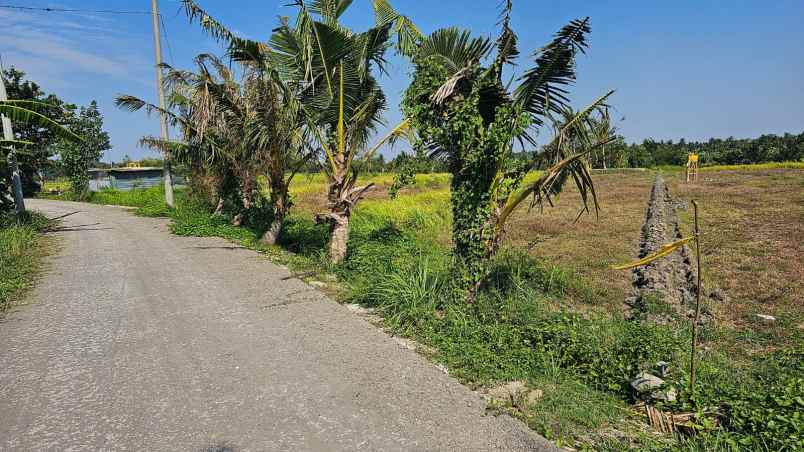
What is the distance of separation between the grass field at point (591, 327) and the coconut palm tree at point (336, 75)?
45.5 inches

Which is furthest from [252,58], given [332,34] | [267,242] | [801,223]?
[801,223]

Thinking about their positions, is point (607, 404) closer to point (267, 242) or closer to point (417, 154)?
point (417, 154)

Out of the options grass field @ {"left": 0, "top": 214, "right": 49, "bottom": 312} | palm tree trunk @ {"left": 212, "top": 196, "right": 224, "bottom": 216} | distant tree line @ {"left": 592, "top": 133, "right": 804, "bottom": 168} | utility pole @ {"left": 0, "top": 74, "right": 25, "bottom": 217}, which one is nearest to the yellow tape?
grass field @ {"left": 0, "top": 214, "right": 49, "bottom": 312}

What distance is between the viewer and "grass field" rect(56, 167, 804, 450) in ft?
9.96

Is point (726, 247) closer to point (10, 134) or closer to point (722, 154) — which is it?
point (10, 134)

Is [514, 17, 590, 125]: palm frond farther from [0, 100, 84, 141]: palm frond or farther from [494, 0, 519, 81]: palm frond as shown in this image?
[0, 100, 84, 141]: palm frond

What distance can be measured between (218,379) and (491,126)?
3.76 m

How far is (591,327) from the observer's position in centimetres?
433

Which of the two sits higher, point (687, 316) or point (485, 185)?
point (485, 185)

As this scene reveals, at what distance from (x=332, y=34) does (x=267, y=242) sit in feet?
15.6

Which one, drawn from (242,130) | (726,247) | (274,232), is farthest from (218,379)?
(726,247)

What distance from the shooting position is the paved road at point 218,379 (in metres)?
2.91

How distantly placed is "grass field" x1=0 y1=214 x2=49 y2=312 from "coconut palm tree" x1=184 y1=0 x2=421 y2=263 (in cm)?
427

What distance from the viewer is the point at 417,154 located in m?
6.26
